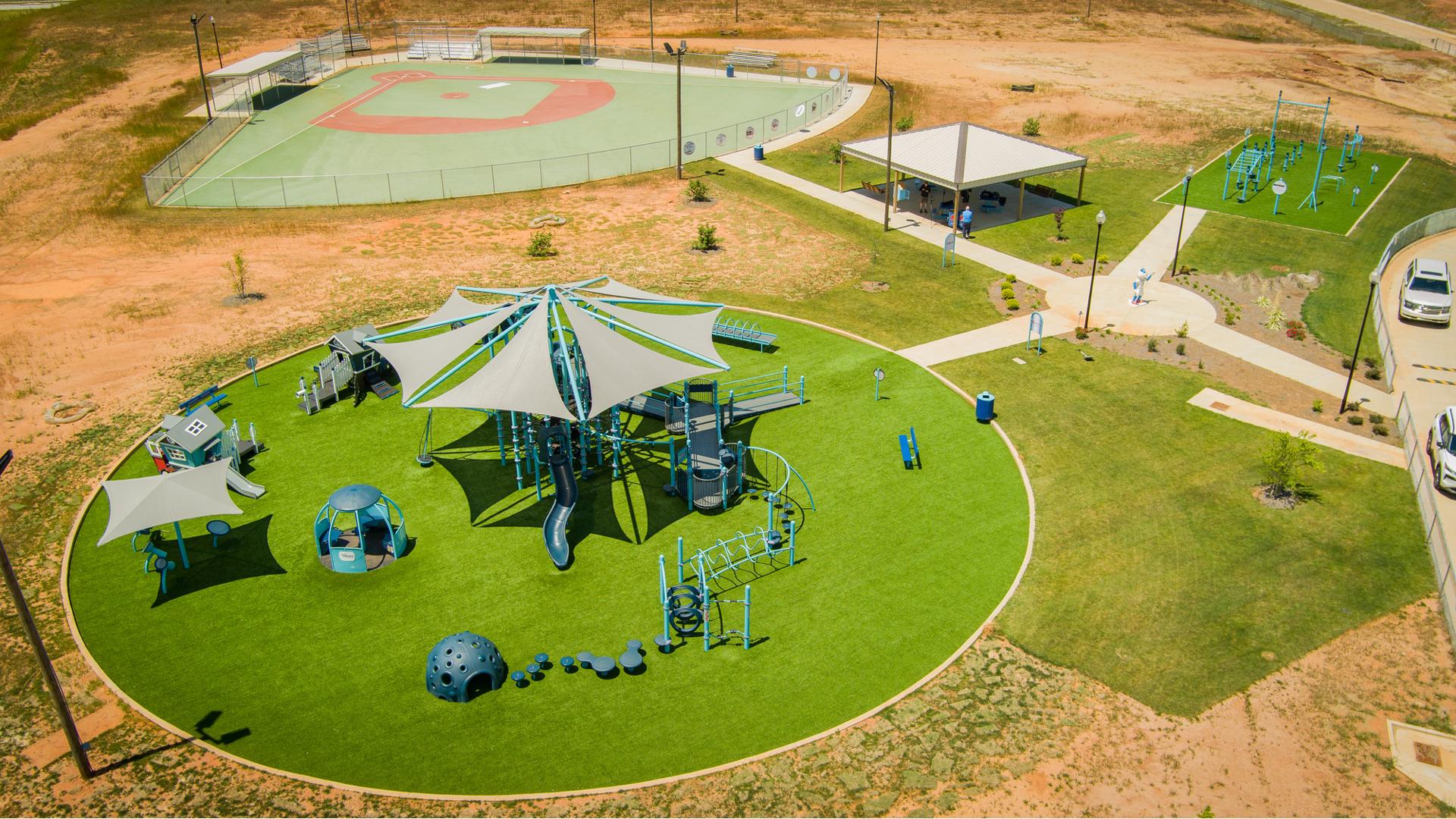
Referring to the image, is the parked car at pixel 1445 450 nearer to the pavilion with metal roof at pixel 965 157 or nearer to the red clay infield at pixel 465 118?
the pavilion with metal roof at pixel 965 157

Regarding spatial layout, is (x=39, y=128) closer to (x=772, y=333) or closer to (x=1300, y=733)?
(x=772, y=333)

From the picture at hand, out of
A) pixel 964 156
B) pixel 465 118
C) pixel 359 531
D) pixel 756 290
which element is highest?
pixel 964 156

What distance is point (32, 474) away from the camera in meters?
30.5

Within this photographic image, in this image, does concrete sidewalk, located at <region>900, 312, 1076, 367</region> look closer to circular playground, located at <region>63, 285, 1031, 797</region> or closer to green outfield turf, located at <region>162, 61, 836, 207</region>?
circular playground, located at <region>63, 285, 1031, 797</region>

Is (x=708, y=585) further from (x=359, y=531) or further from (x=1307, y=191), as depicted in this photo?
(x=1307, y=191)

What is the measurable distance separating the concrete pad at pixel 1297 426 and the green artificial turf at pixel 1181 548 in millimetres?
416

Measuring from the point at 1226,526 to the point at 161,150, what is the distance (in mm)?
61510

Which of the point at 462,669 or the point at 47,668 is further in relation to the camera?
the point at 462,669

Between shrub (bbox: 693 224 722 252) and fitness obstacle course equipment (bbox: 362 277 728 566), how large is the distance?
1419cm

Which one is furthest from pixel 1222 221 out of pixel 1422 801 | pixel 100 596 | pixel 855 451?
pixel 100 596

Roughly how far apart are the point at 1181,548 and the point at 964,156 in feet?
83.4

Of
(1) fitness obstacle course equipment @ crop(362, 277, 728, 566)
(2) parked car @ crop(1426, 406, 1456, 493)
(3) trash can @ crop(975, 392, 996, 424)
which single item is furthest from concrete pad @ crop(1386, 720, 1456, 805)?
(1) fitness obstacle course equipment @ crop(362, 277, 728, 566)

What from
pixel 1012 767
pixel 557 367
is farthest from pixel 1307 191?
pixel 1012 767

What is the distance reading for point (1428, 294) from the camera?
40969 millimetres
